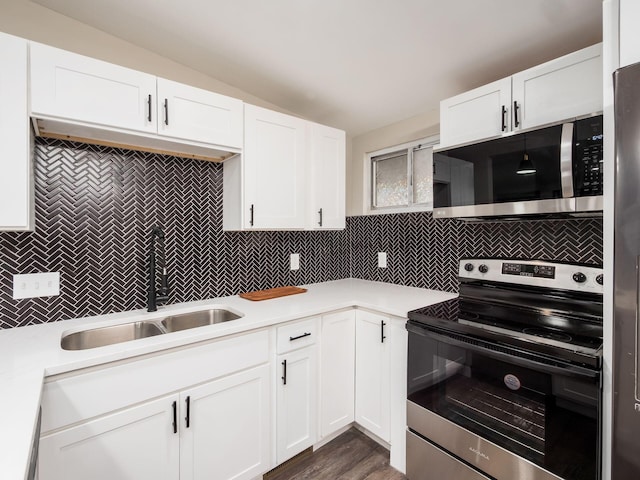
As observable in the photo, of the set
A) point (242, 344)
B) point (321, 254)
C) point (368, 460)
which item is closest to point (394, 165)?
point (321, 254)

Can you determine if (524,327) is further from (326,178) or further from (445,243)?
(326,178)

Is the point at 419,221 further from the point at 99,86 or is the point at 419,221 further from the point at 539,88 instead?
the point at 99,86

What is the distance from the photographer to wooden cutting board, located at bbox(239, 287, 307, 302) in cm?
210

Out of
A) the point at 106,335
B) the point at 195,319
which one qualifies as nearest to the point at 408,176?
the point at 195,319

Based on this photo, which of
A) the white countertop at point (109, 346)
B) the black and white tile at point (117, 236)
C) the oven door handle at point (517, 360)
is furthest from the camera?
the black and white tile at point (117, 236)

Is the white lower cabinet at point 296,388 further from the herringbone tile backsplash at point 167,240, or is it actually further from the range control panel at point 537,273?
the range control panel at point 537,273

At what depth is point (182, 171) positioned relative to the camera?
198cm

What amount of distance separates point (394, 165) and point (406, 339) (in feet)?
5.17

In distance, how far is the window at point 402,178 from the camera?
247 centimetres

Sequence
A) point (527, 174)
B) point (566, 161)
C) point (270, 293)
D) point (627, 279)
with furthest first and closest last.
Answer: point (270, 293) → point (527, 174) → point (566, 161) → point (627, 279)

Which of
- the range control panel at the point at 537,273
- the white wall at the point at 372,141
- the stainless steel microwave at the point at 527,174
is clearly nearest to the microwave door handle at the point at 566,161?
the stainless steel microwave at the point at 527,174

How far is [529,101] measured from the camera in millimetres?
1514

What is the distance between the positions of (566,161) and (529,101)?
40 cm

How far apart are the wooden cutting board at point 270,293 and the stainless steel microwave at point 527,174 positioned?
1.14m
